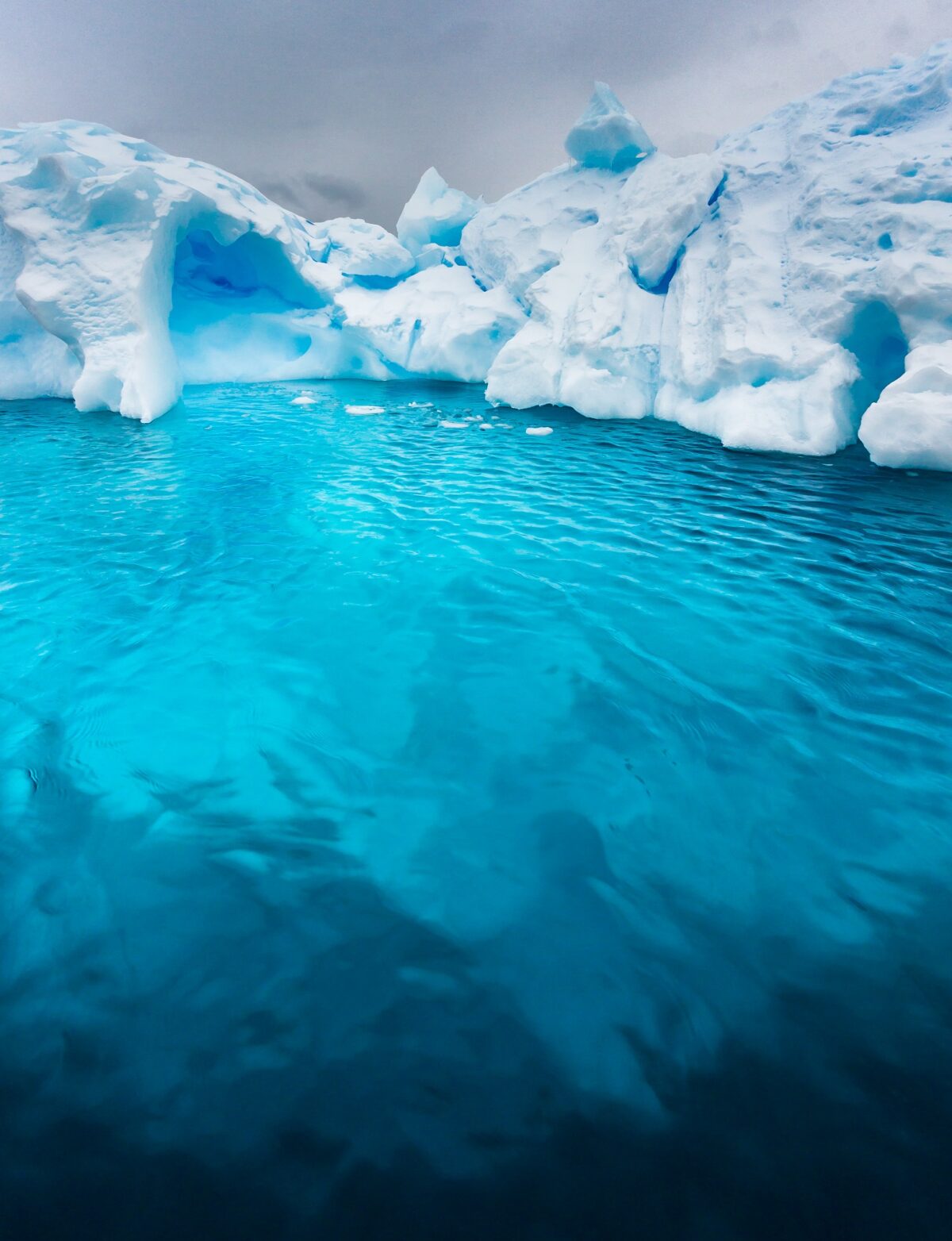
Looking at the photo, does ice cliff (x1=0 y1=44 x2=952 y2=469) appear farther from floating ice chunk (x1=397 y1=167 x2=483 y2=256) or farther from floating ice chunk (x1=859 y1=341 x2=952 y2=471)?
floating ice chunk (x1=397 y1=167 x2=483 y2=256)

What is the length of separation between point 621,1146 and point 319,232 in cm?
2703

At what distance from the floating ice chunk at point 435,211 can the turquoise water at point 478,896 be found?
20.3 metres

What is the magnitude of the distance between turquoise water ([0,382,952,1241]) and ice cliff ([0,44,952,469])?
573cm

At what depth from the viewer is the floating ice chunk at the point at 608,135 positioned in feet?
46.0

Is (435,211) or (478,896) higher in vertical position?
(435,211)

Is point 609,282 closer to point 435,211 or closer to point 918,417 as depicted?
point 918,417

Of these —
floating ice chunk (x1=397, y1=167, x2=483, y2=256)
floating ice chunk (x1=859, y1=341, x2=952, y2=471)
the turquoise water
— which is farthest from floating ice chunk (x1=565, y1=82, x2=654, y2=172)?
the turquoise water

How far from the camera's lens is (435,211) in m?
20.0

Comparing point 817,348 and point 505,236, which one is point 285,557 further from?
point 505,236

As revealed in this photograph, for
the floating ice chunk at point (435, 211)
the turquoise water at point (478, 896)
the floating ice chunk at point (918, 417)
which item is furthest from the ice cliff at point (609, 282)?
the turquoise water at point (478, 896)

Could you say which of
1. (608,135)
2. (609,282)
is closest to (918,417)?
(609,282)

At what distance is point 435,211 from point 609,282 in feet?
37.7

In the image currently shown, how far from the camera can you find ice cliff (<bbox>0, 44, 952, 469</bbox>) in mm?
8734

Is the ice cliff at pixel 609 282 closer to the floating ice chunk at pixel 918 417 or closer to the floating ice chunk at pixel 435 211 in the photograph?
the floating ice chunk at pixel 918 417
